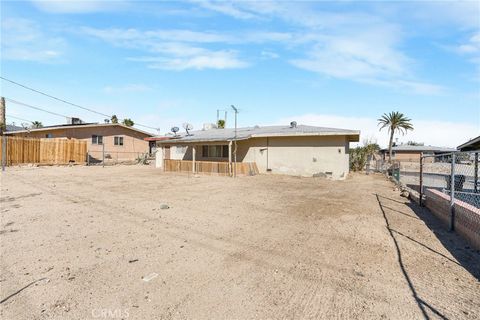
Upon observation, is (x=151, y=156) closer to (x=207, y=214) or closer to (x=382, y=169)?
(x=382, y=169)

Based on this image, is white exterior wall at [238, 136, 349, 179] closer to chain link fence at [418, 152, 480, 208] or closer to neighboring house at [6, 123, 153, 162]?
chain link fence at [418, 152, 480, 208]

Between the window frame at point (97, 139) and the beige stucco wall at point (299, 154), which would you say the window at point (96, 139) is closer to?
the window frame at point (97, 139)

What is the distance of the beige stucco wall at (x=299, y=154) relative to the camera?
58.3 ft

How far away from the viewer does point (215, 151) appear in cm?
2159

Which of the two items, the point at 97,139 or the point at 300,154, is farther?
the point at 97,139

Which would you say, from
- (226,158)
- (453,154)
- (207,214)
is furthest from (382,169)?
(207,214)

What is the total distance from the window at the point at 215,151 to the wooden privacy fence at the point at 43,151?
40.6ft

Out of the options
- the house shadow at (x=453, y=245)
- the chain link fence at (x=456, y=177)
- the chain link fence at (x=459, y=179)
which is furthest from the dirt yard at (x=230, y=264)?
the chain link fence at (x=456, y=177)

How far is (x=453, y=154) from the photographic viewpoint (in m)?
6.46

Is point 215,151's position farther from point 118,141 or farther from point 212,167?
point 118,141

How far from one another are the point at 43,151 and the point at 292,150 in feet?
67.9

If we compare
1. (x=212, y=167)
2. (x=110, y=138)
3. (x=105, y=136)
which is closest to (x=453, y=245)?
(x=212, y=167)

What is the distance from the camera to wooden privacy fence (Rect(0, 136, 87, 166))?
21381 millimetres

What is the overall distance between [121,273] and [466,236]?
6.50 meters
